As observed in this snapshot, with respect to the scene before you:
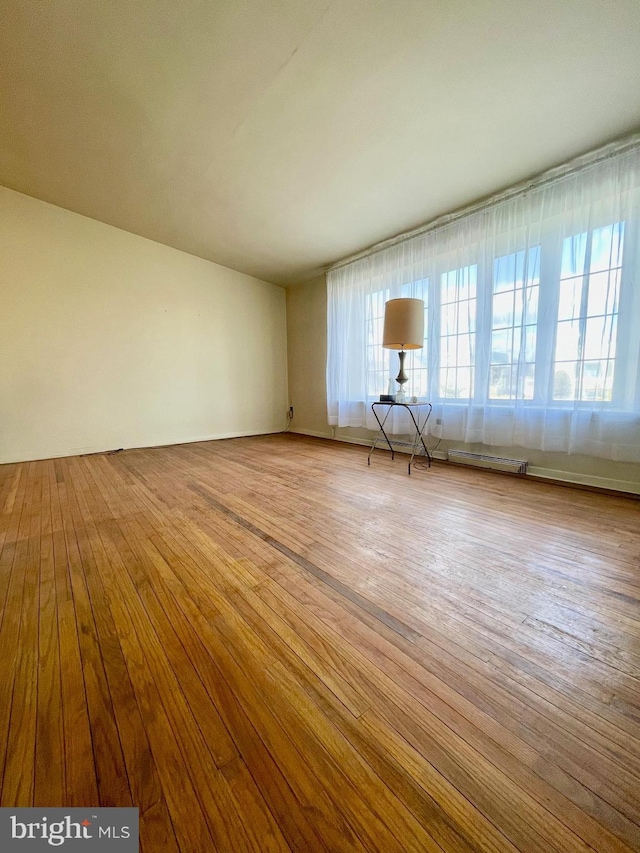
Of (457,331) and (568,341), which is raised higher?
(457,331)

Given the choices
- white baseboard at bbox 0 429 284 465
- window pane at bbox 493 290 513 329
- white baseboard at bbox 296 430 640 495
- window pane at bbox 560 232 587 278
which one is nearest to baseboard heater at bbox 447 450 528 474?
white baseboard at bbox 296 430 640 495

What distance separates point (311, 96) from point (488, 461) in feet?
10.0

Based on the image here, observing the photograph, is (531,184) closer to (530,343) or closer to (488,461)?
(530,343)

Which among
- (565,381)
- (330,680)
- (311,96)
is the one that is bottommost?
(330,680)

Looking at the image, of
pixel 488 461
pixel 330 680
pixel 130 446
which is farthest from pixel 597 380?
pixel 130 446

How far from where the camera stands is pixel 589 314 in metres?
2.20

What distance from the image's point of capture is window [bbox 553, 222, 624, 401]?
211cm

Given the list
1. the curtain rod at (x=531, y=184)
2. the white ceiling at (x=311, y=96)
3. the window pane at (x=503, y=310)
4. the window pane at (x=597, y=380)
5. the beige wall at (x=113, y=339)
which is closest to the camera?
the white ceiling at (x=311, y=96)

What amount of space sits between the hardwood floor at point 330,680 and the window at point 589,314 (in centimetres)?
102

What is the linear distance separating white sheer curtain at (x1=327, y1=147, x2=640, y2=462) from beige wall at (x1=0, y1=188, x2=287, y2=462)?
8.58 feet

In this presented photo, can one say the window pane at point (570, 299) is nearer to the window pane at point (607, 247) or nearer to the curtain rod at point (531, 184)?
the window pane at point (607, 247)

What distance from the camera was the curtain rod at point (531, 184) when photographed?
2.05 meters

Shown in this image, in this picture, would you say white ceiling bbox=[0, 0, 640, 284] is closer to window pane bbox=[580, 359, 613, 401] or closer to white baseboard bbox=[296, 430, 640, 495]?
window pane bbox=[580, 359, 613, 401]

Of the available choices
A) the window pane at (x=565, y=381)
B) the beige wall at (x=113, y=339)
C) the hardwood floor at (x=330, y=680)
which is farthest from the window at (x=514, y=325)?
the beige wall at (x=113, y=339)
